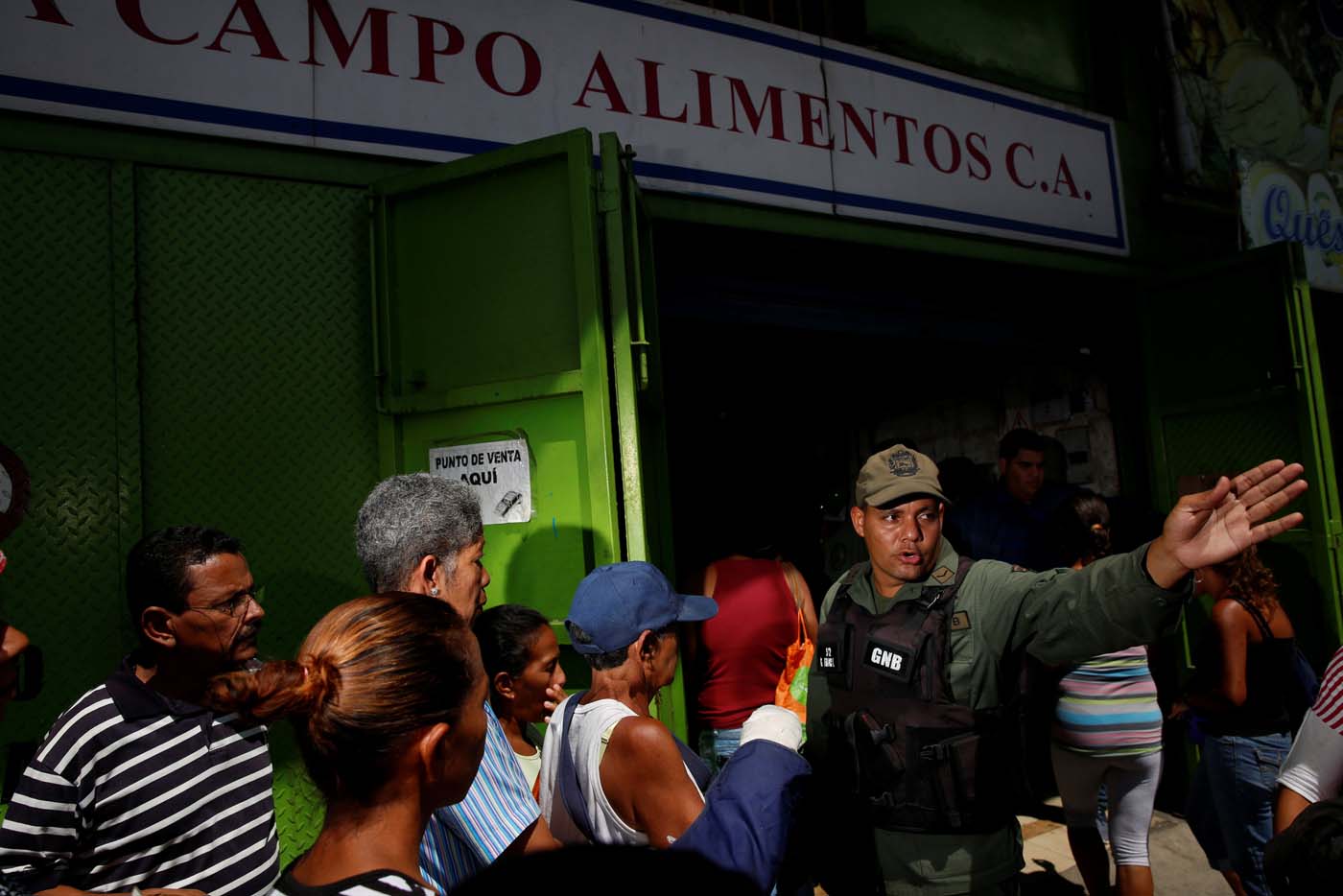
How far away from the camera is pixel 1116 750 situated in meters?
3.24

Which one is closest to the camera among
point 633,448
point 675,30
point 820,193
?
point 633,448

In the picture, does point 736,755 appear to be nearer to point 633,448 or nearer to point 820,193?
point 633,448

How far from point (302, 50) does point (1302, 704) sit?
4.65 m

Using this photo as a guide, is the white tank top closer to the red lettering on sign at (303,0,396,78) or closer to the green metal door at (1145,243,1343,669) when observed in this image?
the red lettering on sign at (303,0,396,78)

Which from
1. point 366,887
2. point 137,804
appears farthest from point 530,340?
point 366,887

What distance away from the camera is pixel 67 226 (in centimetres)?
286

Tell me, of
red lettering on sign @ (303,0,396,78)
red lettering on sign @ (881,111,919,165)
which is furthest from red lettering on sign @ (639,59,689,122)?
red lettering on sign @ (881,111,919,165)

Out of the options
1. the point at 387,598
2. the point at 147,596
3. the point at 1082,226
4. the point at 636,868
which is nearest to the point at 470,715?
the point at 387,598

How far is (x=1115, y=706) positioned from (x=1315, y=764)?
1528 mm

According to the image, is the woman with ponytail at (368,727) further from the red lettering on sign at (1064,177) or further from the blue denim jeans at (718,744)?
the red lettering on sign at (1064,177)

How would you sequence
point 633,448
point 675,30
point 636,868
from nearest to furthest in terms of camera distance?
point 636,868 → point 633,448 → point 675,30

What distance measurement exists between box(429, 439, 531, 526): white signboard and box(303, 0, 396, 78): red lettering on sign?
1.61m

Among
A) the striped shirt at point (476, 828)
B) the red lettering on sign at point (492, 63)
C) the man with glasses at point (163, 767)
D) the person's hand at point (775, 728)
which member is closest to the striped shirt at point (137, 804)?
the man with glasses at point (163, 767)

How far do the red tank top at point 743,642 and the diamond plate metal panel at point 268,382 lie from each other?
4.71 ft
